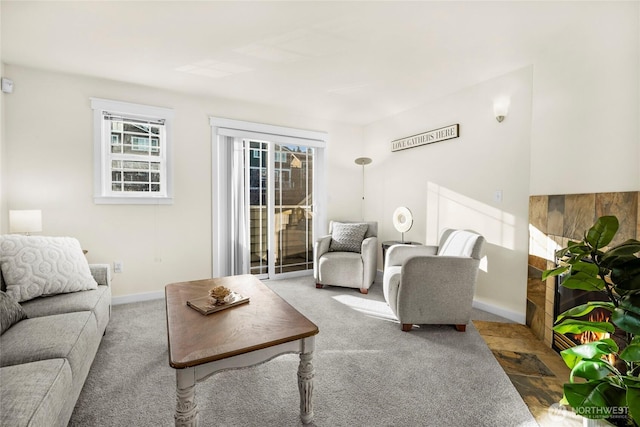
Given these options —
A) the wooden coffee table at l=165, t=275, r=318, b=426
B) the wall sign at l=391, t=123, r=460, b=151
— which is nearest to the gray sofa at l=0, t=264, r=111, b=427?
the wooden coffee table at l=165, t=275, r=318, b=426

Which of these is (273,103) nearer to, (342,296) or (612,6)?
(342,296)

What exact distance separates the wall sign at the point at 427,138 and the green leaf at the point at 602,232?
260 centimetres

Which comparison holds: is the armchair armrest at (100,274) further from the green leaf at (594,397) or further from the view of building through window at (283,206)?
the green leaf at (594,397)

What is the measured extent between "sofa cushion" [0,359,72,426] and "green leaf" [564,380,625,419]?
174 centimetres

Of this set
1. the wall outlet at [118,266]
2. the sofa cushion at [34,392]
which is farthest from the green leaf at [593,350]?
the wall outlet at [118,266]

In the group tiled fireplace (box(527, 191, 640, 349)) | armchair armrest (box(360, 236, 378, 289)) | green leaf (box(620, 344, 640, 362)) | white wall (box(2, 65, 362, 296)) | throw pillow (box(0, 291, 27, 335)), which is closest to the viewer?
green leaf (box(620, 344, 640, 362))

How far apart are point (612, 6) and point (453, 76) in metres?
1.26

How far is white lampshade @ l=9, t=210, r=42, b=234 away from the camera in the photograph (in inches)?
97.0

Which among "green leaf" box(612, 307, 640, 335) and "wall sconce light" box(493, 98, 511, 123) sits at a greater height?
"wall sconce light" box(493, 98, 511, 123)

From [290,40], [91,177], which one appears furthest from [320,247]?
[91,177]

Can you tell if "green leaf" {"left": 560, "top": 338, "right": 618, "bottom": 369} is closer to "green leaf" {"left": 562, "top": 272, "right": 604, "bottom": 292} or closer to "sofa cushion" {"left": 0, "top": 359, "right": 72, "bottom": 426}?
"green leaf" {"left": 562, "top": 272, "right": 604, "bottom": 292}

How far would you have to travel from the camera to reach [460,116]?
134 inches

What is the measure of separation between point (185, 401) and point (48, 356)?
0.74 m

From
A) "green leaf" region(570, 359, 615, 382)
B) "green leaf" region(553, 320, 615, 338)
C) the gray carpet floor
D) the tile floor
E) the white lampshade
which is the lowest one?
the tile floor
